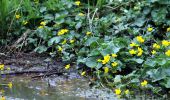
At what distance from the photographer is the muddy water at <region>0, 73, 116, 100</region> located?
310cm

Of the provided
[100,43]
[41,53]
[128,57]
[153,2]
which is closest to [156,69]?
[128,57]

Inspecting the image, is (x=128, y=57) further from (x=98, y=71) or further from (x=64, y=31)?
(x=64, y=31)

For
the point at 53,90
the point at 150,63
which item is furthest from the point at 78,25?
the point at 150,63

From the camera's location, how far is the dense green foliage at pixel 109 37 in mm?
3152

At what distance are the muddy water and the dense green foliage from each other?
4.2 inches

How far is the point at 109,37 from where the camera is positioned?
371 cm

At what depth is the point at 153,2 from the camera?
12.5 feet

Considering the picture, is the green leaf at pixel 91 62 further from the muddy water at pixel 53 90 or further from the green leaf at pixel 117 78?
the green leaf at pixel 117 78

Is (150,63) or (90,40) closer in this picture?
(150,63)

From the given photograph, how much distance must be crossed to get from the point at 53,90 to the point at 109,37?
77cm

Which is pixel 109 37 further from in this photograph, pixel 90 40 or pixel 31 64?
pixel 31 64

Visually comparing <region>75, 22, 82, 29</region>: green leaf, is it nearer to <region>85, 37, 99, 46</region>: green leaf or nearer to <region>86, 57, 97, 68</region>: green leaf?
<region>85, 37, 99, 46</region>: green leaf

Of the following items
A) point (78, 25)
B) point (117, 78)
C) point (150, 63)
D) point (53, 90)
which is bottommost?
point (53, 90)

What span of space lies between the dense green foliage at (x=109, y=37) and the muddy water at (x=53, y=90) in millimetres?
107
